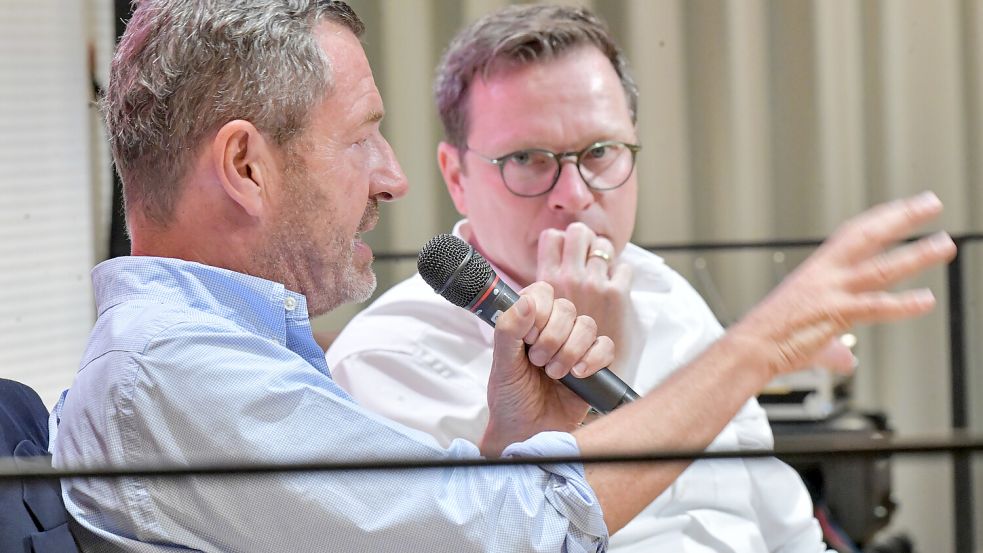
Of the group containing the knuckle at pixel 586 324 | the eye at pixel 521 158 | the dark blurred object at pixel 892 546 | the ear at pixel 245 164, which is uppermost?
the ear at pixel 245 164

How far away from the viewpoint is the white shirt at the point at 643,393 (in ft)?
4.29

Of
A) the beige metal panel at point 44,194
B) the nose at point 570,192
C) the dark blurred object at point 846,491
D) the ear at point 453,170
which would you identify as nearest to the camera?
the nose at point 570,192

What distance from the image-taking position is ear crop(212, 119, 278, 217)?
3.08 feet

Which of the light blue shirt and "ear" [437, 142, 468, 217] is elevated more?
"ear" [437, 142, 468, 217]

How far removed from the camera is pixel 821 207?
2619 millimetres

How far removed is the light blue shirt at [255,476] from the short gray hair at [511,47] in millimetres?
686

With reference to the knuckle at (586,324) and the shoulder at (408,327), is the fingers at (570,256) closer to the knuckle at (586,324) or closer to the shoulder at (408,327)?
the shoulder at (408,327)

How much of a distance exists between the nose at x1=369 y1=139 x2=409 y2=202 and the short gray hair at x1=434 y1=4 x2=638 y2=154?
0.41 metres

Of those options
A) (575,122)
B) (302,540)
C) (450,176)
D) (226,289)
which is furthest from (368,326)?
(302,540)

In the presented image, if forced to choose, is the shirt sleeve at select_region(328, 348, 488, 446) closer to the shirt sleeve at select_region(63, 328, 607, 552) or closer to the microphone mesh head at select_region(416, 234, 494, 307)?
the microphone mesh head at select_region(416, 234, 494, 307)

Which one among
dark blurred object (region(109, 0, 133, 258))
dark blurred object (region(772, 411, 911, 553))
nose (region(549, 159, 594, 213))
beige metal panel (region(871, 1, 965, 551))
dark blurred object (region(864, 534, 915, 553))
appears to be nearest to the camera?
nose (region(549, 159, 594, 213))

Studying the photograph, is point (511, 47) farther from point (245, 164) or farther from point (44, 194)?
point (44, 194)

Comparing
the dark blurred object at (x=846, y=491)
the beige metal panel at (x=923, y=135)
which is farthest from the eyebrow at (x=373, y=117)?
the beige metal panel at (x=923, y=135)

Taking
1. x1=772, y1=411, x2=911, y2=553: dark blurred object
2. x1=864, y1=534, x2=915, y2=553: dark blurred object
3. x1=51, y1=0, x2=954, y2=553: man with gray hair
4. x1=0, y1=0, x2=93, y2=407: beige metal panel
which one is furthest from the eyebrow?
x1=0, y1=0, x2=93, y2=407: beige metal panel
